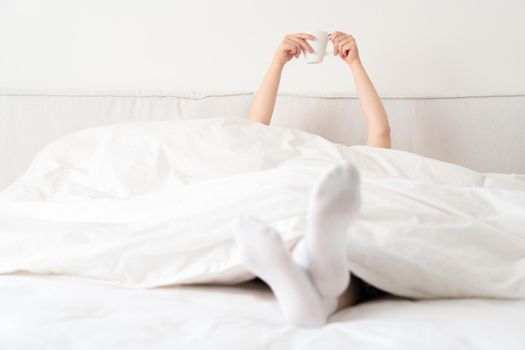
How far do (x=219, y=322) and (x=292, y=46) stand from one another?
3.84 feet

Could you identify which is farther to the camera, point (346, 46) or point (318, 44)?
point (346, 46)

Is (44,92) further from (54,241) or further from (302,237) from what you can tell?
(302,237)

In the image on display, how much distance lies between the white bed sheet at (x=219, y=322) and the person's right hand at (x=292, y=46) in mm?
965

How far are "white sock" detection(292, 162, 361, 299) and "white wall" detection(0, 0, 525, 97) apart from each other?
1.31 m

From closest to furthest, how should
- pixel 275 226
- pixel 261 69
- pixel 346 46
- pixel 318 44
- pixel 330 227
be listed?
pixel 330 227 → pixel 275 226 → pixel 318 44 → pixel 346 46 → pixel 261 69

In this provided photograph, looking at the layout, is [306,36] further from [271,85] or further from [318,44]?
[271,85]

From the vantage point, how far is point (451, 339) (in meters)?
0.70

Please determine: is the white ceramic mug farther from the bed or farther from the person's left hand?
the bed

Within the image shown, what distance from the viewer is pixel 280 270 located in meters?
0.75

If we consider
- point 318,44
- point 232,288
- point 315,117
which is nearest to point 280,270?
point 232,288

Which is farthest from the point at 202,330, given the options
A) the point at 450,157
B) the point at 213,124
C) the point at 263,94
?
the point at 450,157

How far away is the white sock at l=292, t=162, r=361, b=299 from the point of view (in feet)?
2.31

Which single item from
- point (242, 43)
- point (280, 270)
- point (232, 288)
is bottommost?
point (232, 288)

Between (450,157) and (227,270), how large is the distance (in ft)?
3.74
